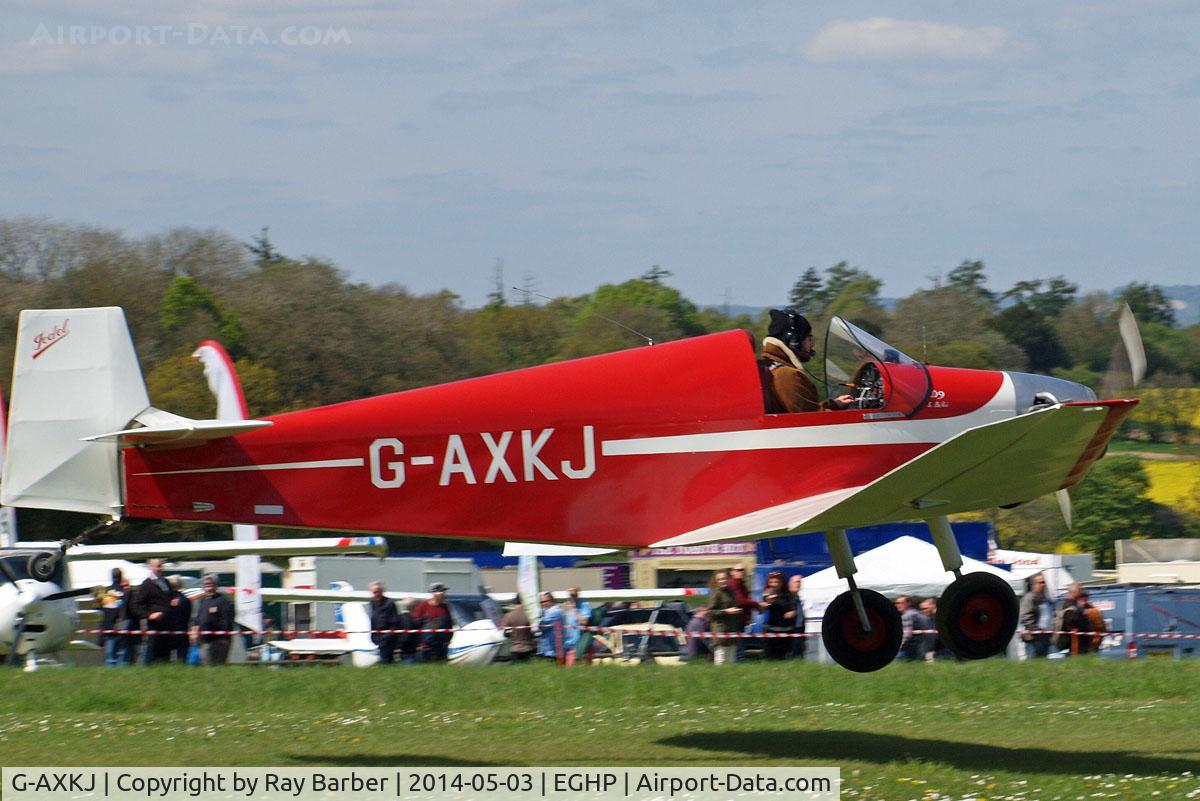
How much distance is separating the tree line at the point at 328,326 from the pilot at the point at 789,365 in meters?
26.7

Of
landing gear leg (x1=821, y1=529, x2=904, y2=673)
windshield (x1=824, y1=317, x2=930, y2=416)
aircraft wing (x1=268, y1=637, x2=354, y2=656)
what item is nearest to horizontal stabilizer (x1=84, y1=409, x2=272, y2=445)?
windshield (x1=824, y1=317, x2=930, y2=416)

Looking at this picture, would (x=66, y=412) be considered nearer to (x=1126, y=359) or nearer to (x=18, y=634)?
(x=1126, y=359)

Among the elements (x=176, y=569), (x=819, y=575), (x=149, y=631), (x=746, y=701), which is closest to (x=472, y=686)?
(x=746, y=701)

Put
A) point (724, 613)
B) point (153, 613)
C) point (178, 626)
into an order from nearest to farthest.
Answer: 1. point (724, 613)
2. point (153, 613)
3. point (178, 626)

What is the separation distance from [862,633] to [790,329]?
7.94 feet

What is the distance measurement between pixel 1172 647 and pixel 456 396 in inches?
470

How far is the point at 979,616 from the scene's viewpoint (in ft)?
32.9

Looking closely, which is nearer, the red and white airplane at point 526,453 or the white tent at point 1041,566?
the red and white airplane at point 526,453

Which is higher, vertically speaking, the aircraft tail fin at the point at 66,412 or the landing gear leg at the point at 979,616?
the aircraft tail fin at the point at 66,412

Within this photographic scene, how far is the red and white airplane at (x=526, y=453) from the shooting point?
9.20 m

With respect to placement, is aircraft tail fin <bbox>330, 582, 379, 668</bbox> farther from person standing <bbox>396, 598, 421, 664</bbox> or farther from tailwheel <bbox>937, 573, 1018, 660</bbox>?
tailwheel <bbox>937, 573, 1018, 660</bbox>

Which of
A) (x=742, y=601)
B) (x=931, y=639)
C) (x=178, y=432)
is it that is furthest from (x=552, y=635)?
(x=178, y=432)

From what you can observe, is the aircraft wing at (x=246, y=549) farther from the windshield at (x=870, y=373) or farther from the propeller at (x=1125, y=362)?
the propeller at (x=1125, y=362)

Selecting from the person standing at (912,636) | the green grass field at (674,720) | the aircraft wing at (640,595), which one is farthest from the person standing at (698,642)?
the aircraft wing at (640,595)
